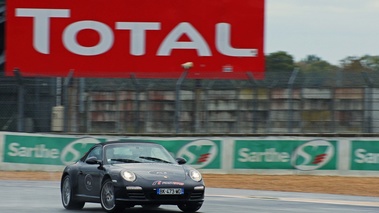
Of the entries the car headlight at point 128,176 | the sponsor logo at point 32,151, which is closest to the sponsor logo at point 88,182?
the car headlight at point 128,176

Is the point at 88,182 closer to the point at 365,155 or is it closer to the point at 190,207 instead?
the point at 190,207

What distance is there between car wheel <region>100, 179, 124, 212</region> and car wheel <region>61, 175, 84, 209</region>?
1119 millimetres

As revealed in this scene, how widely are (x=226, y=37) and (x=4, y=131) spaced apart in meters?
9.46

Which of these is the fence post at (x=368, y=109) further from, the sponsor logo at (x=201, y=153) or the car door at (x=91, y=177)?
the car door at (x=91, y=177)

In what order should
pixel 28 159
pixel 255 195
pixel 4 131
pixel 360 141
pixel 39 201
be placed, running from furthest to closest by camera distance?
pixel 4 131 → pixel 28 159 → pixel 360 141 → pixel 255 195 → pixel 39 201

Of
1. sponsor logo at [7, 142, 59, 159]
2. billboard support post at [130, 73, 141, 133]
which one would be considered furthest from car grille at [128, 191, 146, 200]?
billboard support post at [130, 73, 141, 133]

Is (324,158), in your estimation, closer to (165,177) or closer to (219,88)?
(219,88)

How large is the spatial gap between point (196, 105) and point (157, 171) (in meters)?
13.9

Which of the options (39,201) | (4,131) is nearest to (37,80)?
(4,131)

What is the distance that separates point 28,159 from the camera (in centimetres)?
2572

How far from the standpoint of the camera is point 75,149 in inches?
1010

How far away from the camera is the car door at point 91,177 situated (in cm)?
1298

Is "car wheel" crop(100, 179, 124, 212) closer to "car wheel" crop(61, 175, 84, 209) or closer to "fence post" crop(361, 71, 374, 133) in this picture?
"car wheel" crop(61, 175, 84, 209)

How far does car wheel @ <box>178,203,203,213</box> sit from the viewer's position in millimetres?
12719
